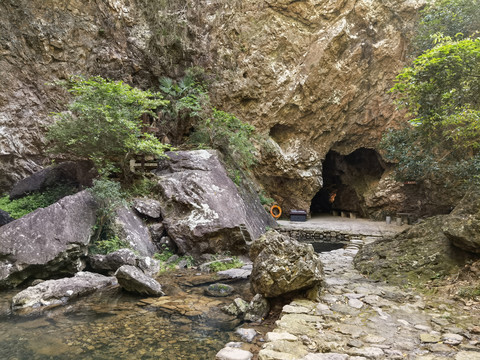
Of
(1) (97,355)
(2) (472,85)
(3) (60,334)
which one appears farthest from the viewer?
(2) (472,85)

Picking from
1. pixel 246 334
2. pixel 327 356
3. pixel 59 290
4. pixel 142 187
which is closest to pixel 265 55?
pixel 142 187

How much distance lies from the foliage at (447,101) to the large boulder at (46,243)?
8825 mm

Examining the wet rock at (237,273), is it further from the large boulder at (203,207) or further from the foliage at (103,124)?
the foliage at (103,124)

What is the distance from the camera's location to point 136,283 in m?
5.61

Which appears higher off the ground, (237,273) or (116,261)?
(116,261)

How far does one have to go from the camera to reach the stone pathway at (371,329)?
3.02 m

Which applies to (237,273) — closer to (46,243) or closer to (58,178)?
(46,243)

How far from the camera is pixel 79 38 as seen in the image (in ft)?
42.0

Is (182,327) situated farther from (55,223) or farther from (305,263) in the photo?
(55,223)

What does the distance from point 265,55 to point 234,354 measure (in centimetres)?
1461

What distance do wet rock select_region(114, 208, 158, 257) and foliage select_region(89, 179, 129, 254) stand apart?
15cm

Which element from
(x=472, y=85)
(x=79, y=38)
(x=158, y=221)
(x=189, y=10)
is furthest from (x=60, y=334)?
(x=189, y=10)

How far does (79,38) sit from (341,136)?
14.8m

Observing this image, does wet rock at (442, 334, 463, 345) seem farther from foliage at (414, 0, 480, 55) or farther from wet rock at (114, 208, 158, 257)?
foliage at (414, 0, 480, 55)
